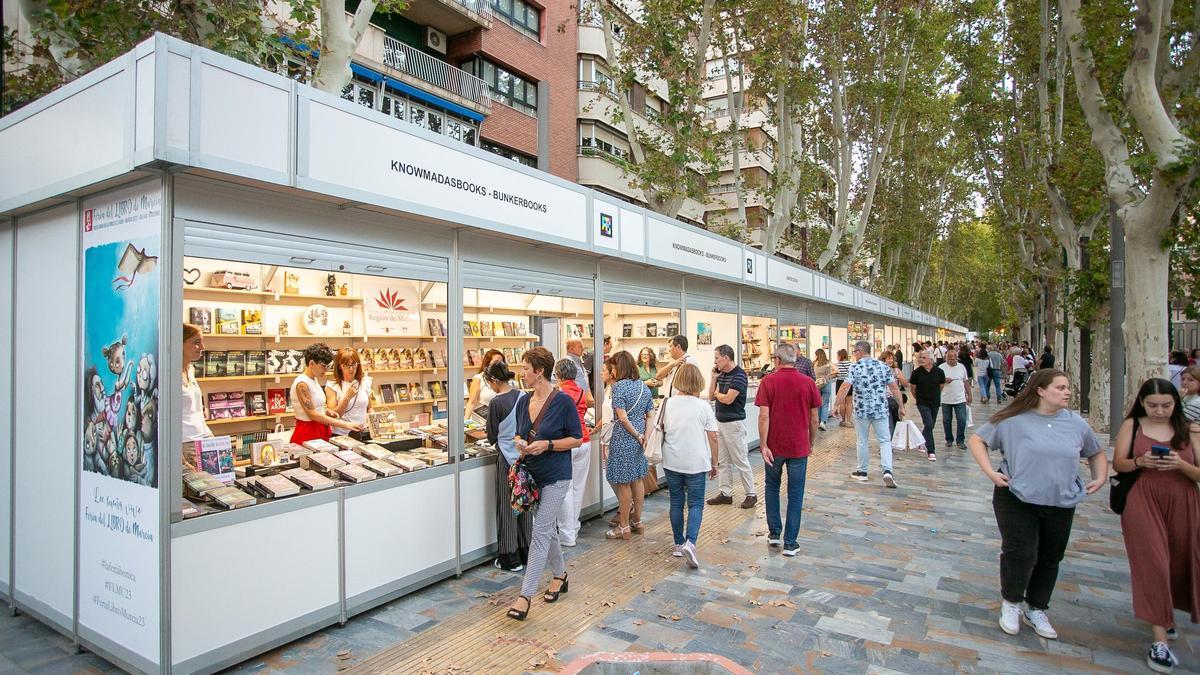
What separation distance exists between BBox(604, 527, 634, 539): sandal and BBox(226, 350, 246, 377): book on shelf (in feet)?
12.6

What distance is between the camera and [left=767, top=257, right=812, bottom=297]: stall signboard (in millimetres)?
12828

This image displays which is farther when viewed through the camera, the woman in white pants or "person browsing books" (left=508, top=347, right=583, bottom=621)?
the woman in white pants

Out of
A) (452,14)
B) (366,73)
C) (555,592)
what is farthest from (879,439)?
(452,14)

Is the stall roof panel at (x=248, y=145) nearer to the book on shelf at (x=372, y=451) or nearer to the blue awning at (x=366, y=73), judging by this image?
the book on shelf at (x=372, y=451)

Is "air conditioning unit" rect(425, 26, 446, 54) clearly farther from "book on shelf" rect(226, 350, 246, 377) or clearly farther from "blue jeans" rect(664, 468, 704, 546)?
"blue jeans" rect(664, 468, 704, 546)

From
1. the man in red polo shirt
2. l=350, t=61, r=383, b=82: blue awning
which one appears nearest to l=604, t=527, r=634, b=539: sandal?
the man in red polo shirt

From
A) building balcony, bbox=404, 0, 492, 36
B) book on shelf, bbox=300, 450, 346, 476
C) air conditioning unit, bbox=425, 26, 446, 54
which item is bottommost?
book on shelf, bbox=300, 450, 346, 476

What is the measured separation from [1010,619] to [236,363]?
21.7ft

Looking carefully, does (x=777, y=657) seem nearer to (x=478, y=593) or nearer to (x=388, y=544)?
(x=478, y=593)

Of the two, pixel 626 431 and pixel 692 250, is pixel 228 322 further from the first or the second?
pixel 692 250

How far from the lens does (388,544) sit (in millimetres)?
4836

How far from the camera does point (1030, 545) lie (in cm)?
430

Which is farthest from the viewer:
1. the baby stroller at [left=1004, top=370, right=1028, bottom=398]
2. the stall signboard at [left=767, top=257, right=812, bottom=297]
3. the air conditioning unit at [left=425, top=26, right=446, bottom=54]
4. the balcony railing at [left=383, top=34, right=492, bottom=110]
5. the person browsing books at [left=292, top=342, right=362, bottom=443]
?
the baby stroller at [left=1004, top=370, right=1028, bottom=398]

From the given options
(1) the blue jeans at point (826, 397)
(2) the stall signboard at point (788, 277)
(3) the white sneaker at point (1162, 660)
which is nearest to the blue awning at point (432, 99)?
(2) the stall signboard at point (788, 277)
